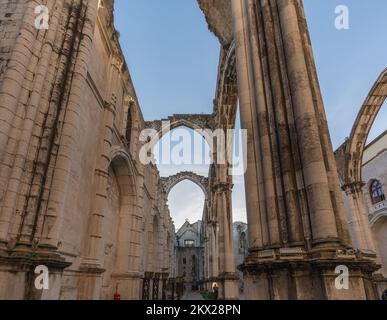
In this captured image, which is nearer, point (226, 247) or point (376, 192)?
point (226, 247)

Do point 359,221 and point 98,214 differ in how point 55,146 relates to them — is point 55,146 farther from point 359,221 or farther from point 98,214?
point 359,221

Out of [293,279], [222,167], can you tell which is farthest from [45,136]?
[222,167]

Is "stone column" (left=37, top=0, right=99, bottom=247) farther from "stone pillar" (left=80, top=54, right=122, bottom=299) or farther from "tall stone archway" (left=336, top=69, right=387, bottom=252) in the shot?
"tall stone archway" (left=336, top=69, right=387, bottom=252)

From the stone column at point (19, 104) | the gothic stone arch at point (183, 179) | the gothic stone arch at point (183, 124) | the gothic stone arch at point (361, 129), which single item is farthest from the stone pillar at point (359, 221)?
the gothic stone arch at point (183, 179)

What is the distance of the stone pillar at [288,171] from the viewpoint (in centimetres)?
416

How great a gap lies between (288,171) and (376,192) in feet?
54.2

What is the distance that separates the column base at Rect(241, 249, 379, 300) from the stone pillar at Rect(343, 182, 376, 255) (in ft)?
39.1

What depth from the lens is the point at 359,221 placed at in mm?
14703

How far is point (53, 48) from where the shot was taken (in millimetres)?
5895

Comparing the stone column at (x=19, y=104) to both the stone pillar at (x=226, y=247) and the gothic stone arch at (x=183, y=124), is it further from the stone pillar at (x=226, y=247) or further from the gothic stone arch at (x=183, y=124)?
the gothic stone arch at (x=183, y=124)

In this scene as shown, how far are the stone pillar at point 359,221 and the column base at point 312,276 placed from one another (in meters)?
11.9

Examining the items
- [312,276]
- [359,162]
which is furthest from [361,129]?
[312,276]

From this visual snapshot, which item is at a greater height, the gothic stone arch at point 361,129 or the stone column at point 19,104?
the gothic stone arch at point 361,129
